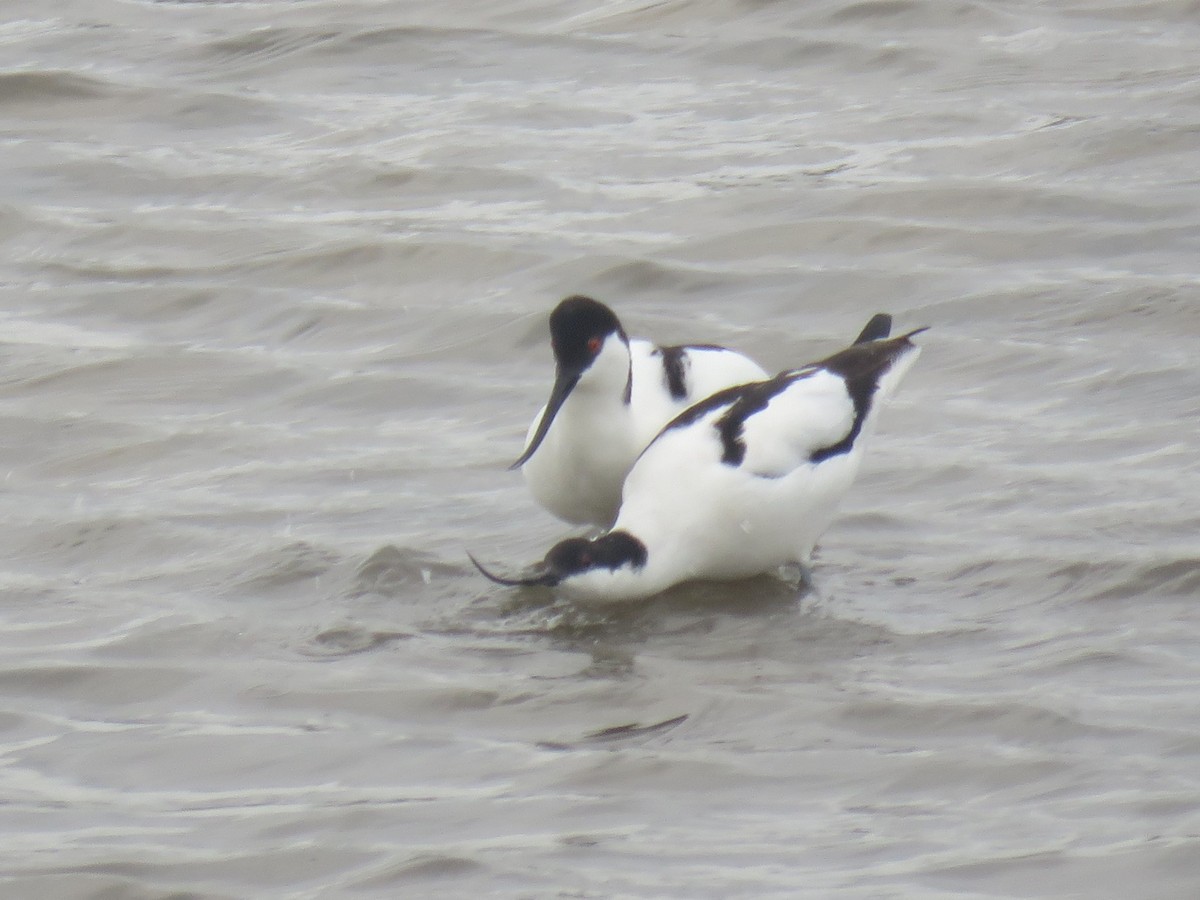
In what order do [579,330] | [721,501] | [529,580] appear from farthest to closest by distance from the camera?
[579,330] → [721,501] → [529,580]

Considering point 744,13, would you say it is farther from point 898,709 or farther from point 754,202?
point 898,709

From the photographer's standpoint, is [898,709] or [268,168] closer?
[898,709]

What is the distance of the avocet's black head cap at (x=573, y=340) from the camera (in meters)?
6.93

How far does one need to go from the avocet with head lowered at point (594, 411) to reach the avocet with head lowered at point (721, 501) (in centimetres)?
17

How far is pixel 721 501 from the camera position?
22.2ft

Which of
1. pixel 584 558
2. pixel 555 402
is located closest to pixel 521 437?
pixel 555 402

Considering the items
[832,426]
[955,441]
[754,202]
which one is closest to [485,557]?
[832,426]

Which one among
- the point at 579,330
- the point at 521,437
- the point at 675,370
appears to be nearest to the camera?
the point at 579,330

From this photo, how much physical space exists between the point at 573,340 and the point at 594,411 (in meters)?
0.30

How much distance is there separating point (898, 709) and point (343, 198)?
5.96 metres

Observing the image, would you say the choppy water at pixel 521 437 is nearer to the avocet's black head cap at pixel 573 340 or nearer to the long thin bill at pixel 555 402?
the long thin bill at pixel 555 402

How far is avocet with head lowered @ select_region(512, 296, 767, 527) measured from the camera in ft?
22.9

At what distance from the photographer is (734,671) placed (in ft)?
20.4

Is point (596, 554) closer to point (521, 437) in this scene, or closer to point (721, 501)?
point (721, 501)
